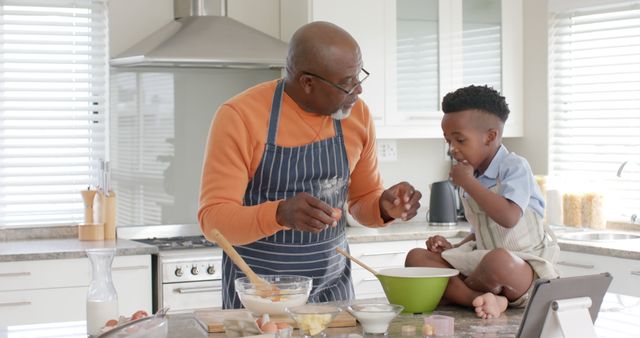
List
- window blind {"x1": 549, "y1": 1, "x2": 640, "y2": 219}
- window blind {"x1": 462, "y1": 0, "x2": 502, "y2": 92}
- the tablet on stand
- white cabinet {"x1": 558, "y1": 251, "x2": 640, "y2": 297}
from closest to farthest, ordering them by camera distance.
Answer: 1. the tablet on stand
2. white cabinet {"x1": 558, "y1": 251, "x2": 640, "y2": 297}
3. window blind {"x1": 549, "y1": 1, "x2": 640, "y2": 219}
4. window blind {"x1": 462, "y1": 0, "x2": 502, "y2": 92}

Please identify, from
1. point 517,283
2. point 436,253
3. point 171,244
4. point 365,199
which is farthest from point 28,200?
point 517,283

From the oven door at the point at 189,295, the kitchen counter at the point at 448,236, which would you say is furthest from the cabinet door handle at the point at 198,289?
the kitchen counter at the point at 448,236

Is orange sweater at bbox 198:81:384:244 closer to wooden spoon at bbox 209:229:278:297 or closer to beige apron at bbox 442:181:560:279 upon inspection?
wooden spoon at bbox 209:229:278:297

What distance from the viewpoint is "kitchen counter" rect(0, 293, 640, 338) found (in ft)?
6.87

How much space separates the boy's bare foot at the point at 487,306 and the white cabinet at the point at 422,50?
2.60m

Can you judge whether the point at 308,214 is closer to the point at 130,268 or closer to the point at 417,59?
the point at 130,268

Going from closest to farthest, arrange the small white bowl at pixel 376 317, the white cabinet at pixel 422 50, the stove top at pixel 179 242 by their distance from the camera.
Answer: the small white bowl at pixel 376 317, the stove top at pixel 179 242, the white cabinet at pixel 422 50

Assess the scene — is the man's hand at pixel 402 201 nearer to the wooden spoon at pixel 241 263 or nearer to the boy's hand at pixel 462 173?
the boy's hand at pixel 462 173

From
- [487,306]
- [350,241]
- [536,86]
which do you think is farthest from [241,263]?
[536,86]

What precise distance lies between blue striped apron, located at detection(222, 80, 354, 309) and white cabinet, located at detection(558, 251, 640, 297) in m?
1.54

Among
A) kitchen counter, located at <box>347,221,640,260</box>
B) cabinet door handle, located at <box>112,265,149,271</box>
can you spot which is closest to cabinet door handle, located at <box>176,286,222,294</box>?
cabinet door handle, located at <box>112,265,149,271</box>

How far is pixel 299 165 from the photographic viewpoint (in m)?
2.59

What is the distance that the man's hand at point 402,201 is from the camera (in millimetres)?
2402

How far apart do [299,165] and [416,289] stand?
525 mm
